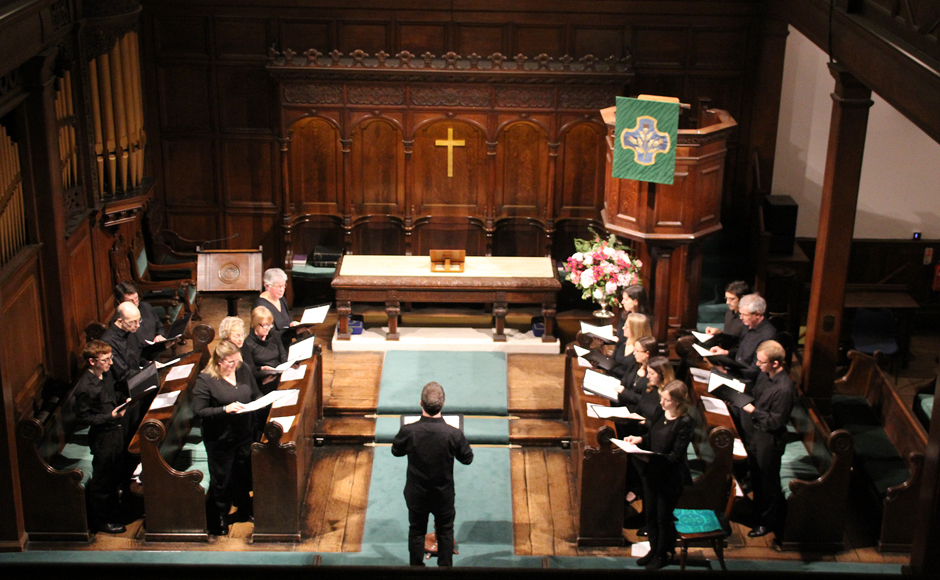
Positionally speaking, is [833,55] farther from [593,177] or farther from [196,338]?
[196,338]

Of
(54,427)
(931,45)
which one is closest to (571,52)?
(931,45)

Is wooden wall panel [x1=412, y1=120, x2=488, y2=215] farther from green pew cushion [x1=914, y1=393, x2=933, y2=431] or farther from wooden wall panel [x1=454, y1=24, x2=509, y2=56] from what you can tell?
green pew cushion [x1=914, y1=393, x2=933, y2=431]

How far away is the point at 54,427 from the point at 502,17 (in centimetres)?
650

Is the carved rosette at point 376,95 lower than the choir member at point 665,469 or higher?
higher

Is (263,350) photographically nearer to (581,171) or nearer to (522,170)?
(522,170)

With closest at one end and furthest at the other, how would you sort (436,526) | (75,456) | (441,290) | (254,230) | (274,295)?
(436,526)
(75,456)
(274,295)
(441,290)
(254,230)

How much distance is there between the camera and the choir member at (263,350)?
8016mm

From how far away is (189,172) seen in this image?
11.6 m

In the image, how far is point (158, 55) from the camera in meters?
11.1

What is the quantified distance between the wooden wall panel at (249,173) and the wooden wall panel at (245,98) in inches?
8.2

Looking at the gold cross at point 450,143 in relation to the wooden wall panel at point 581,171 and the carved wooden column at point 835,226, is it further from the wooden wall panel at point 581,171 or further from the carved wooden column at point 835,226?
the carved wooden column at point 835,226

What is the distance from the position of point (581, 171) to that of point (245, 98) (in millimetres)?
3999

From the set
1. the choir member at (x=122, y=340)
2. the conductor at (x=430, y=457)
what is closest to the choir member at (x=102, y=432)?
the choir member at (x=122, y=340)

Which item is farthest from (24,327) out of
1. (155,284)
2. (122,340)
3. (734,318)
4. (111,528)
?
(734,318)
